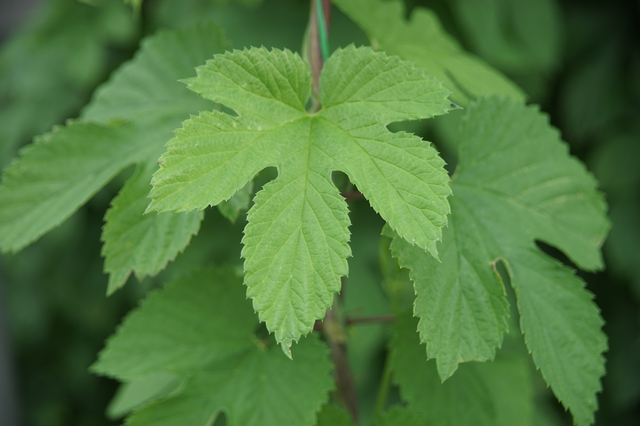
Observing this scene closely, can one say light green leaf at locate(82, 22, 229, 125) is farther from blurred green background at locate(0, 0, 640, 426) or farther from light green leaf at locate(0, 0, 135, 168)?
light green leaf at locate(0, 0, 135, 168)

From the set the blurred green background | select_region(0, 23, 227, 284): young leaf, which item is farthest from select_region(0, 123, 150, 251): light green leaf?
the blurred green background

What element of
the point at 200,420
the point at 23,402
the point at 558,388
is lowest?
the point at 23,402

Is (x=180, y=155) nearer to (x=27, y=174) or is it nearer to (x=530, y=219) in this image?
(x=27, y=174)

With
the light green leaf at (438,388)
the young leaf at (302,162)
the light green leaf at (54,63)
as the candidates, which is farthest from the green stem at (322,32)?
the light green leaf at (54,63)

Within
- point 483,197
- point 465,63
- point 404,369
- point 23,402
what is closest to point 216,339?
point 404,369

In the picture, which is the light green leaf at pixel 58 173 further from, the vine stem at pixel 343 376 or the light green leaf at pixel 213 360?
the vine stem at pixel 343 376

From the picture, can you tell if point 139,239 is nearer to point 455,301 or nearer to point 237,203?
point 237,203
